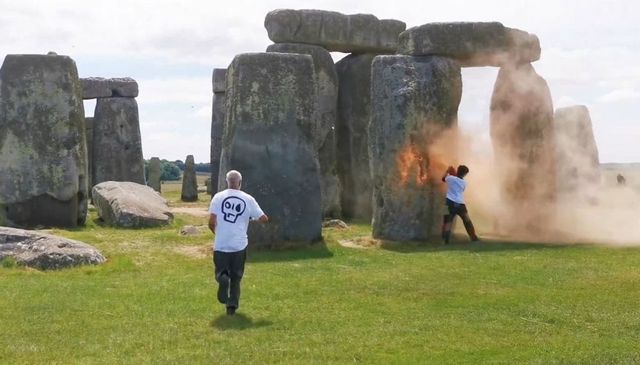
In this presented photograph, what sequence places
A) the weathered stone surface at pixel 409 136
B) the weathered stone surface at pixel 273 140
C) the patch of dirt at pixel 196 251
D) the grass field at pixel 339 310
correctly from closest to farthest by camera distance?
the grass field at pixel 339 310 < the patch of dirt at pixel 196 251 < the weathered stone surface at pixel 273 140 < the weathered stone surface at pixel 409 136

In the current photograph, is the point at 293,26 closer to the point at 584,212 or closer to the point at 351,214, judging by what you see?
the point at 351,214

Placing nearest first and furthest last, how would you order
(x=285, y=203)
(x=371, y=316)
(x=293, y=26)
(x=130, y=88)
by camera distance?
(x=371, y=316)
(x=285, y=203)
(x=293, y=26)
(x=130, y=88)

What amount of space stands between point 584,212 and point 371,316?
1177 cm

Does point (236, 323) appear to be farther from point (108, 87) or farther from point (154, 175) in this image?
point (154, 175)

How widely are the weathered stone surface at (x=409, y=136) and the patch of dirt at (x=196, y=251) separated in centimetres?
335

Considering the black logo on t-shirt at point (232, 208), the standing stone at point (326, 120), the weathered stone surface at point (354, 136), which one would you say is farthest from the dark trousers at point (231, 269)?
the weathered stone surface at point (354, 136)

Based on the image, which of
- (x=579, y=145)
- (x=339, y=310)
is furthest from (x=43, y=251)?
(x=579, y=145)

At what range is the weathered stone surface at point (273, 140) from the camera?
1425 cm

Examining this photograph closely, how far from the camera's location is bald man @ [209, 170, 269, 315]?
28.4ft

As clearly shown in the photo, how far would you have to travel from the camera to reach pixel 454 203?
15.3 metres

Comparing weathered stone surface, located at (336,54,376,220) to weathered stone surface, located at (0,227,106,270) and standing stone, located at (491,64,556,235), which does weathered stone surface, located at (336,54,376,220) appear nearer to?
standing stone, located at (491,64,556,235)

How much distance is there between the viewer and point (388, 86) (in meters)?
15.6

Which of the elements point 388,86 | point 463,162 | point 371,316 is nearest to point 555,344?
point 371,316

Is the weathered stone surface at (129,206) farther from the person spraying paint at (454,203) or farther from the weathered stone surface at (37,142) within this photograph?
the person spraying paint at (454,203)
